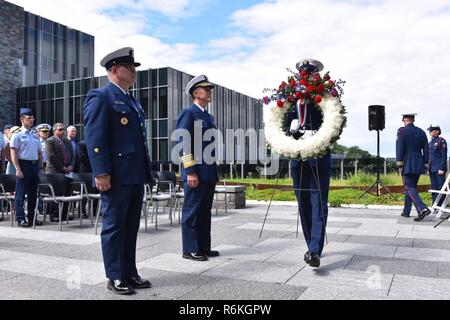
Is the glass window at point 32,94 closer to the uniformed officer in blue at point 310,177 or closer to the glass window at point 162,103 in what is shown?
the glass window at point 162,103

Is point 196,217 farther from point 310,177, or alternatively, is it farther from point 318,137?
point 318,137

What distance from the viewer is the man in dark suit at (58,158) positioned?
895 centimetres

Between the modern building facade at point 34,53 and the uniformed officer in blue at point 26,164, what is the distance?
26.3 m

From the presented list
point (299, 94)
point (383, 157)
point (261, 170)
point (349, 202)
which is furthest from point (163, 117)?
point (299, 94)

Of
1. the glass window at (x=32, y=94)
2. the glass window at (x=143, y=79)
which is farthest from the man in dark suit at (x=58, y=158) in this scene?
the glass window at (x=32, y=94)

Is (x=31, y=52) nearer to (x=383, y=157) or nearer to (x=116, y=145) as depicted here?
(x=383, y=157)

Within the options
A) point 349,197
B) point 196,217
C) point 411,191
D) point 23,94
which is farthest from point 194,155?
point 23,94

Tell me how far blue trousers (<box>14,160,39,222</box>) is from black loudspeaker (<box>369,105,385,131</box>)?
30.9 feet

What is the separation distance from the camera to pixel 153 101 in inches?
1066

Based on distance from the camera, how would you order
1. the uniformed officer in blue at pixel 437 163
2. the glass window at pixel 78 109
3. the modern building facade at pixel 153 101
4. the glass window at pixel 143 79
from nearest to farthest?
1. the uniformed officer in blue at pixel 437 163
2. the modern building facade at pixel 153 101
3. the glass window at pixel 143 79
4. the glass window at pixel 78 109

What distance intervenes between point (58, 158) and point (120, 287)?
592 cm

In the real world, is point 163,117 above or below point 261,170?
above

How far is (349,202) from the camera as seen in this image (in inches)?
464
